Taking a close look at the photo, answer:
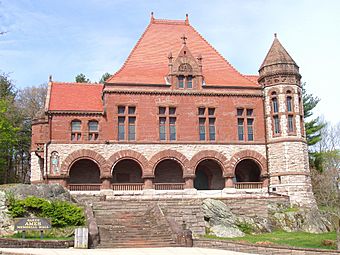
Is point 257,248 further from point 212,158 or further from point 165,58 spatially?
point 165,58

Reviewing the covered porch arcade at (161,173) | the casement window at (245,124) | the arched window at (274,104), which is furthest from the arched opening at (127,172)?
the arched window at (274,104)

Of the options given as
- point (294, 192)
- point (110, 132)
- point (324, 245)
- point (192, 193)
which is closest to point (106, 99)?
point (110, 132)

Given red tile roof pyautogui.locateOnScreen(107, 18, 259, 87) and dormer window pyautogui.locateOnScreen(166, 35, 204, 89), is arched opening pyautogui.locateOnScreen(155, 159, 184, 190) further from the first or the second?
red tile roof pyautogui.locateOnScreen(107, 18, 259, 87)

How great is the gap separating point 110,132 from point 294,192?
42.7 feet

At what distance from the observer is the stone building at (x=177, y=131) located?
30766mm

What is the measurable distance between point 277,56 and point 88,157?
1523 cm

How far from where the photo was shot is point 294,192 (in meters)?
30.6

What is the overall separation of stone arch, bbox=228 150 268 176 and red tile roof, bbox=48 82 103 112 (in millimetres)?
9907

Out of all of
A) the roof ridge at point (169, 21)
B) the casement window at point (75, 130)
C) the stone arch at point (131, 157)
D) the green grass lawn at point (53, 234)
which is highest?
the roof ridge at point (169, 21)

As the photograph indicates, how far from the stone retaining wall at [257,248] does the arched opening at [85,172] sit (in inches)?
585

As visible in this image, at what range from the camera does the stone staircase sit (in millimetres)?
19188

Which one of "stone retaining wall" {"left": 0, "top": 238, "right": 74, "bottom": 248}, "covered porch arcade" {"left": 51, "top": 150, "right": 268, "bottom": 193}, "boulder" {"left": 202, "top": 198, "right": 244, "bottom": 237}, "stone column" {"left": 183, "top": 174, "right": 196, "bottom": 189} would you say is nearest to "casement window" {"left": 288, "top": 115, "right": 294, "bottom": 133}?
"covered porch arcade" {"left": 51, "top": 150, "right": 268, "bottom": 193}

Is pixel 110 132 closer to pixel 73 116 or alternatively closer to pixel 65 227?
pixel 73 116

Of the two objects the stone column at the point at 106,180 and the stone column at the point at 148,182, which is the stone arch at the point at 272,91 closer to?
the stone column at the point at 148,182
